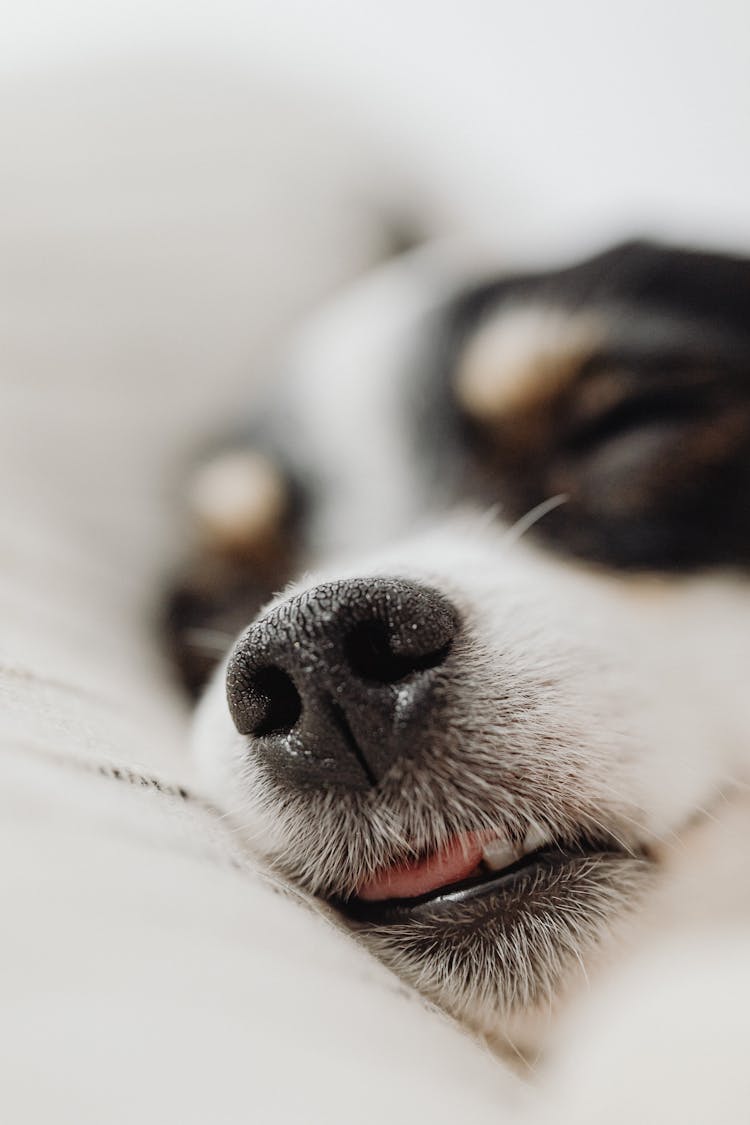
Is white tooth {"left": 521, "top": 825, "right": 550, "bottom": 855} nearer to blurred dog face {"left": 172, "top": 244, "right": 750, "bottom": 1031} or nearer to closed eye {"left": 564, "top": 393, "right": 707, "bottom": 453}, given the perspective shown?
blurred dog face {"left": 172, "top": 244, "right": 750, "bottom": 1031}

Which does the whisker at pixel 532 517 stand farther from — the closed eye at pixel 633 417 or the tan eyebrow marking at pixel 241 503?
the tan eyebrow marking at pixel 241 503

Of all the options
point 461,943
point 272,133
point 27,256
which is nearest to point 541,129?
Result: point 272,133

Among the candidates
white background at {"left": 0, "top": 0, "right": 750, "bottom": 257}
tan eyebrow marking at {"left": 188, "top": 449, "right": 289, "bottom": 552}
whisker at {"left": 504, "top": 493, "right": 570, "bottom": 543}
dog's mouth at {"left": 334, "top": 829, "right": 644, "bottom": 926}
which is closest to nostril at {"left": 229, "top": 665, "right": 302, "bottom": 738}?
dog's mouth at {"left": 334, "top": 829, "right": 644, "bottom": 926}

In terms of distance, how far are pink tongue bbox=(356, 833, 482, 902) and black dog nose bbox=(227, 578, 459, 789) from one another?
7 cm

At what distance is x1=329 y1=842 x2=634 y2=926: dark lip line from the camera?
61cm

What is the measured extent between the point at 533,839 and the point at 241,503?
0.50 m

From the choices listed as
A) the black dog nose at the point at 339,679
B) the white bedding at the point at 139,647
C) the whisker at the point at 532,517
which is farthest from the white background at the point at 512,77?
the black dog nose at the point at 339,679

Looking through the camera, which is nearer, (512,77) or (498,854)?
(498,854)

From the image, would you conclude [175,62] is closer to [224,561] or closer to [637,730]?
[224,561]

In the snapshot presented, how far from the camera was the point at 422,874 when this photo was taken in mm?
632

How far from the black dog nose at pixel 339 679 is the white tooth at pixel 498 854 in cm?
8

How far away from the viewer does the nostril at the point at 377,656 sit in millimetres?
576

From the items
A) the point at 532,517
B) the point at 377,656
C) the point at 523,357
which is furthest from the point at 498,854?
the point at 523,357

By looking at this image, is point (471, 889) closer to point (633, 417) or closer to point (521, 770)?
point (521, 770)
